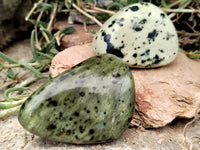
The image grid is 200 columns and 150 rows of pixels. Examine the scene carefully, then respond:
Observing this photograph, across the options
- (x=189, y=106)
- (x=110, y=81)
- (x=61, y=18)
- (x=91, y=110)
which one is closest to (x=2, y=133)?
(x=91, y=110)

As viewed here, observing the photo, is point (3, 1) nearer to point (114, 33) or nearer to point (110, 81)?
point (114, 33)

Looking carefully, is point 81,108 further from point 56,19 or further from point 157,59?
point 56,19

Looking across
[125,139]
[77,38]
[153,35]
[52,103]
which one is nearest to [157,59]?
[153,35]

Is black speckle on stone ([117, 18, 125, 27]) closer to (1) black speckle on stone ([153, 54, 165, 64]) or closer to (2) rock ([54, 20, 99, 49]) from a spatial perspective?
(1) black speckle on stone ([153, 54, 165, 64])

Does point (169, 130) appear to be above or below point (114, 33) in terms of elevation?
below

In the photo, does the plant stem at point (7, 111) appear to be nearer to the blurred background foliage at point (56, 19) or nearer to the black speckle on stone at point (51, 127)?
the black speckle on stone at point (51, 127)

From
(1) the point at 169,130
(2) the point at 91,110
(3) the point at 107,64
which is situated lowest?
(1) the point at 169,130
